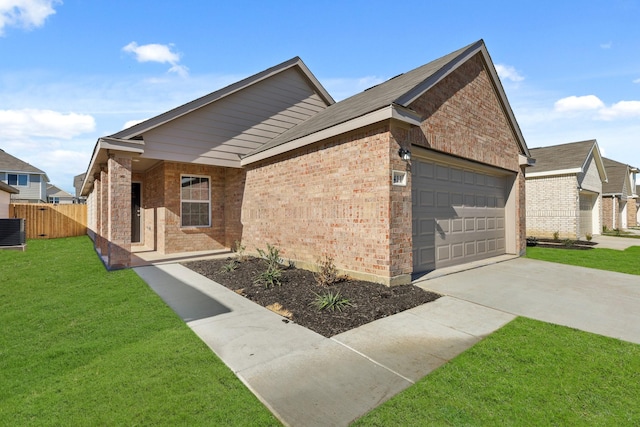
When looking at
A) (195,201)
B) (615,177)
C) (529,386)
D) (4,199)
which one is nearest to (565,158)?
(615,177)

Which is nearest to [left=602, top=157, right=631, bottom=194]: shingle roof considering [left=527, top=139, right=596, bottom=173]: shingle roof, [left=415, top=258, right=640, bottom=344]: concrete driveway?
[left=527, top=139, right=596, bottom=173]: shingle roof

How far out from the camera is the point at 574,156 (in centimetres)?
1723

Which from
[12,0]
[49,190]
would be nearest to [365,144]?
[12,0]

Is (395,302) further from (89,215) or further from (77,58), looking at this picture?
(89,215)

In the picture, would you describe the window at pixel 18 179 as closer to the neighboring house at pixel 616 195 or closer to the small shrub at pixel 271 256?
the small shrub at pixel 271 256

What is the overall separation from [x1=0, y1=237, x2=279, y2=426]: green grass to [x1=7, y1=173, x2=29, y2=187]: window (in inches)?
1277

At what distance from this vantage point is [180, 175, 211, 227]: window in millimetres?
10906

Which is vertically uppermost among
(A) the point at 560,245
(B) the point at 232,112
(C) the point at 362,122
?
(B) the point at 232,112

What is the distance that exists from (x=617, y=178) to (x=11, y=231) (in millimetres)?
39327

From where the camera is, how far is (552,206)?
1691 cm

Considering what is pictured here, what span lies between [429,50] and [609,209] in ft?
82.0

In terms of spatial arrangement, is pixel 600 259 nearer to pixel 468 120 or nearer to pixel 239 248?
pixel 468 120

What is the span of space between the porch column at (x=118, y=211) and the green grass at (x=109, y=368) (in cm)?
236

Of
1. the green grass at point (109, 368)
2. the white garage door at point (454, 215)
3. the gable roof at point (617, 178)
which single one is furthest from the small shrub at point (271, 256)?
the gable roof at point (617, 178)
